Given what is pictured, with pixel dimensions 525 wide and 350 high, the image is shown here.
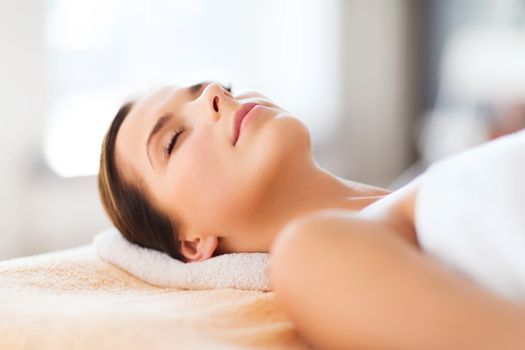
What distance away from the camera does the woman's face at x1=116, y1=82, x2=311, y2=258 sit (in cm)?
120

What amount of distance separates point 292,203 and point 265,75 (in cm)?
261

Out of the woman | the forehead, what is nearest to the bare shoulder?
the woman

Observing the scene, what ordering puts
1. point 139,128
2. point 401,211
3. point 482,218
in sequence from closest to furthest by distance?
point 482,218 < point 401,211 < point 139,128

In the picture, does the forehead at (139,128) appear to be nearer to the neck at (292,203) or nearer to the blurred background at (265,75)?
the blurred background at (265,75)

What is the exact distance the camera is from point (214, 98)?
127 centimetres

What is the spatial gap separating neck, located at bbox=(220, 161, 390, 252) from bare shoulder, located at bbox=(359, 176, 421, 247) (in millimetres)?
195

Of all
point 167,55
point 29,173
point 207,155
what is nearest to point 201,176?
point 207,155

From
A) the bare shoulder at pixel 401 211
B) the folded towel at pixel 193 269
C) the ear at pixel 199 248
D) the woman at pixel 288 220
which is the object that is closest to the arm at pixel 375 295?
the woman at pixel 288 220

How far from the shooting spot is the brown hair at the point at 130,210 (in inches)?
52.0

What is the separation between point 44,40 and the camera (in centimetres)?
272

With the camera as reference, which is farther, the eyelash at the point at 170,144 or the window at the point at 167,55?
the window at the point at 167,55

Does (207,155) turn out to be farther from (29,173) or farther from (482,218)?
(29,173)

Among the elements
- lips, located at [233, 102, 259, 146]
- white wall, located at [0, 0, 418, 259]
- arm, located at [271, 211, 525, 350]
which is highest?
lips, located at [233, 102, 259, 146]

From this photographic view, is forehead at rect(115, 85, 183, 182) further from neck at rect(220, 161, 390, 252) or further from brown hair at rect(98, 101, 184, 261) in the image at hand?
neck at rect(220, 161, 390, 252)
